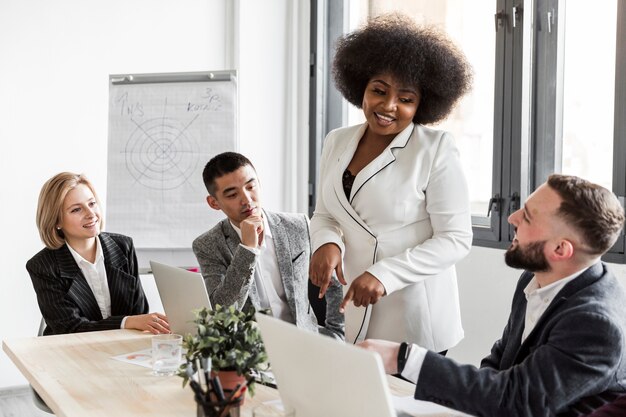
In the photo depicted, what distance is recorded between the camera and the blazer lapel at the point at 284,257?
7.95 feet

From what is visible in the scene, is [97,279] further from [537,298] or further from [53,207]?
[537,298]

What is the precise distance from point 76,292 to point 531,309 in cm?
156

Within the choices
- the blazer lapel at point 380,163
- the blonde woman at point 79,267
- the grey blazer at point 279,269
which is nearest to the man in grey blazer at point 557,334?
the blazer lapel at point 380,163

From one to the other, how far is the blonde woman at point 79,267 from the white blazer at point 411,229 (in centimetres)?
79

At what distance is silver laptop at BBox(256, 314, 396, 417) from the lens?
953 mm

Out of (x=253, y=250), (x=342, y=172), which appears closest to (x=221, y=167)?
(x=253, y=250)

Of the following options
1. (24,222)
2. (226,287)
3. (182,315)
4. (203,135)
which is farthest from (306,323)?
(24,222)

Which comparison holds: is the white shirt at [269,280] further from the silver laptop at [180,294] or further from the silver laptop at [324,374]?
the silver laptop at [324,374]

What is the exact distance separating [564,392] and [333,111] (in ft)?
10.6

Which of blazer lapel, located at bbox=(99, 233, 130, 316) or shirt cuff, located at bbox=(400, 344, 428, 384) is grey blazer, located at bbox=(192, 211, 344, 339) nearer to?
blazer lapel, located at bbox=(99, 233, 130, 316)

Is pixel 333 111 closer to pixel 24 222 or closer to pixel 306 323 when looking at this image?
pixel 24 222

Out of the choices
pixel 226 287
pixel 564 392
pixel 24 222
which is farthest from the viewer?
pixel 24 222

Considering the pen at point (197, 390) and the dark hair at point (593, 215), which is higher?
the dark hair at point (593, 215)

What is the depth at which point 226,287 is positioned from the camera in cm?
230
